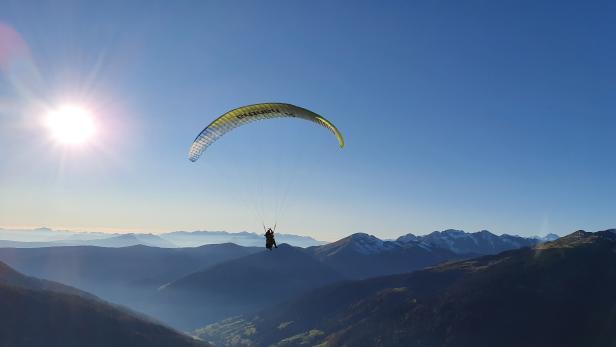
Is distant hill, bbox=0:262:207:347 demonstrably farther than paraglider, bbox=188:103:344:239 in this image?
Yes

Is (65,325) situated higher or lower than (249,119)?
lower

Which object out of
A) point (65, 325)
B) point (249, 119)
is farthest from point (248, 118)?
point (65, 325)

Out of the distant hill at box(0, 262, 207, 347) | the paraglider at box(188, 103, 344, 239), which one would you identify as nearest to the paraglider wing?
the paraglider at box(188, 103, 344, 239)

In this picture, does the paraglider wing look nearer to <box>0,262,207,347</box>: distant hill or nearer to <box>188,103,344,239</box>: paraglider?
<box>188,103,344,239</box>: paraglider

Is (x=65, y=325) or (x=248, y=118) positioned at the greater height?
(x=248, y=118)

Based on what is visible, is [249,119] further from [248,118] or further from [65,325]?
[65,325]

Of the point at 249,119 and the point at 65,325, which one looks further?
the point at 65,325

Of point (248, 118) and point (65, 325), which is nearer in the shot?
point (248, 118)
